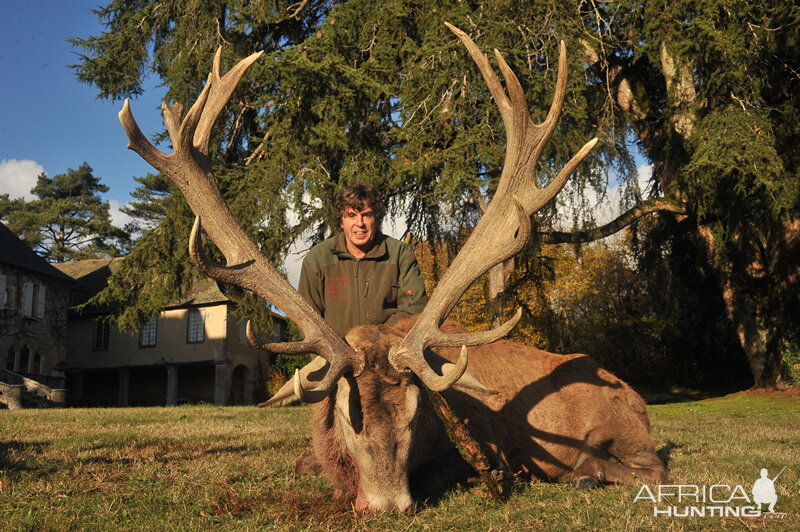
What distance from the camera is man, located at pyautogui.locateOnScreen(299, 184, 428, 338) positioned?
220 inches

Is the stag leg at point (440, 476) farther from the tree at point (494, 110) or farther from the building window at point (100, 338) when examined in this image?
the building window at point (100, 338)

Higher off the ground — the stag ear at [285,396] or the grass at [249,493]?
the stag ear at [285,396]

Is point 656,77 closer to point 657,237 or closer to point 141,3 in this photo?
point 657,237

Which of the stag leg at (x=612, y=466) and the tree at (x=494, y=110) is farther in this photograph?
the tree at (x=494, y=110)

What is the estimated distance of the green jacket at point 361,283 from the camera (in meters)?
5.61

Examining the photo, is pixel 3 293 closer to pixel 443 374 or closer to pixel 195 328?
pixel 195 328

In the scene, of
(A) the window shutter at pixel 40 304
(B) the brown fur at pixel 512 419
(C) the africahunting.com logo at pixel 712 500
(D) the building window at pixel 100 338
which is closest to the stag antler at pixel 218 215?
(B) the brown fur at pixel 512 419

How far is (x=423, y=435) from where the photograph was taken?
4523 millimetres

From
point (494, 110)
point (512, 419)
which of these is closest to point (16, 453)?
point (512, 419)

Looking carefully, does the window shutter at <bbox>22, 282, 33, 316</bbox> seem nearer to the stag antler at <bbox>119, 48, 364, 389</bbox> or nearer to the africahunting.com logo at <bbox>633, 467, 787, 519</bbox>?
the stag antler at <bbox>119, 48, 364, 389</bbox>

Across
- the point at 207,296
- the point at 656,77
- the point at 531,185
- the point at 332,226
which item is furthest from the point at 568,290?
the point at 531,185

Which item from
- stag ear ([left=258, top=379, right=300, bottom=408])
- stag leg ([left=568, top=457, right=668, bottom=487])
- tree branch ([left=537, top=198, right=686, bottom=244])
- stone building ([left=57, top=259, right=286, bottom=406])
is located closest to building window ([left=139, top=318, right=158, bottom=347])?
stone building ([left=57, top=259, right=286, bottom=406])

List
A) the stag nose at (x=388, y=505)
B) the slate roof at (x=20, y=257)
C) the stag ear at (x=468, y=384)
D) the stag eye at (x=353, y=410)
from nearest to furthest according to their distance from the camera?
1. the stag nose at (x=388, y=505)
2. the stag eye at (x=353, y=410)
3. the stag ear at (x=468, y=384)
4. the slate roof at (x=20, y=257)

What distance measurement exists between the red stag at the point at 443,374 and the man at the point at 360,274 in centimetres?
56
